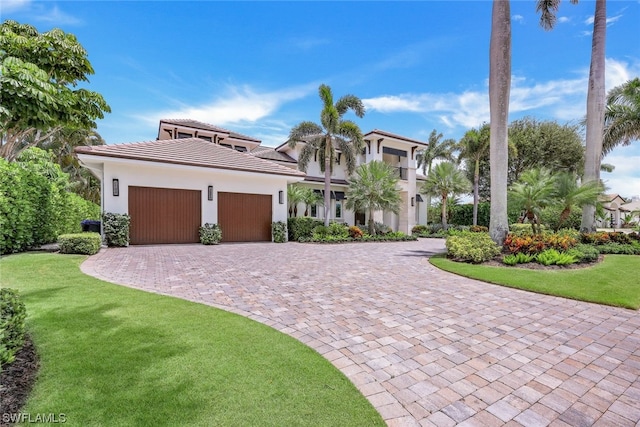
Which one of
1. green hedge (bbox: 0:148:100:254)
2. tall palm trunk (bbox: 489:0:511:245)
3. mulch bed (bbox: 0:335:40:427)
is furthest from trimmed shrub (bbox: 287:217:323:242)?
mulch bed (bbox: 0:335:40:427)

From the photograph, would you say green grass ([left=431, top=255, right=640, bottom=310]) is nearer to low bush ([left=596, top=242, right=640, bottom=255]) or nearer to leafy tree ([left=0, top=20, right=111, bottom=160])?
low bush ([left=596, top=242, right=640, bottom=255])

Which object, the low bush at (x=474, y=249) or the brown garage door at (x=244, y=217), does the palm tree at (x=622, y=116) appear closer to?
the low bush at (x=474, y=249)

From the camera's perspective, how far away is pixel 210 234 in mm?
15016

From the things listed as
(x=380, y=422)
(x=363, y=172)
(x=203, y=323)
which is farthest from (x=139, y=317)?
(x=363, y=172)

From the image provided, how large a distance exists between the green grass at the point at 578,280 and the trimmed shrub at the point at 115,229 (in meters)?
13.0

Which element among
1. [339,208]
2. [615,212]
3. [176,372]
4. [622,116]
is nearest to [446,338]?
[176,372]

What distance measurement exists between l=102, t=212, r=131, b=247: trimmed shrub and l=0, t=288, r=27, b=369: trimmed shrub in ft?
34.0

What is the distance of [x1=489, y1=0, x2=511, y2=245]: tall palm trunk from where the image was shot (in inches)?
437

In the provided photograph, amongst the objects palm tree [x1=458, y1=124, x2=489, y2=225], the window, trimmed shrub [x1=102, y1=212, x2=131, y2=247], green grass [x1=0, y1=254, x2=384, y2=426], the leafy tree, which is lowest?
green grass [x1=0, y1=254, x2=384, y2=426]

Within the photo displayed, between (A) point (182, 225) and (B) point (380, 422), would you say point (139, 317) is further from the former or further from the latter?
(A) point (182, 225)

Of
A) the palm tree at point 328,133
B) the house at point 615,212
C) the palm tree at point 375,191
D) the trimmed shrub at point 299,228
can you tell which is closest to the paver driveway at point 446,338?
the trimmed shrub at point 299,228

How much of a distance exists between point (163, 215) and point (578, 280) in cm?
1617

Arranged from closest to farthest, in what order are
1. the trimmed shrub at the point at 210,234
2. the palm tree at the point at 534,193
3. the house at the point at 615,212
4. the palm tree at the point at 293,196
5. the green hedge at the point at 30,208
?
the green hedge at the point at 30,208 → the palm tree at the point at 534,193 → the trimmed shrub at the point at 210,234 → the palm tree at the point at 293,196 → the house at the point at 615,212

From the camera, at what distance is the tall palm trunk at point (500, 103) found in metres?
11.1
